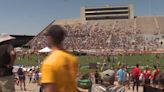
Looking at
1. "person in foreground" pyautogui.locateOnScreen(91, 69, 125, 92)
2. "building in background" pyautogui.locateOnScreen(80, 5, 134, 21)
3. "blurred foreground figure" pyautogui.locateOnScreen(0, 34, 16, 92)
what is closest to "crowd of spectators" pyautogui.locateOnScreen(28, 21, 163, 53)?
"building in background" pyautogui.locateOnScreen(80, 5, 134, 21)

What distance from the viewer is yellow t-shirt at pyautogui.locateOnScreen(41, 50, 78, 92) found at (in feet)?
14.4

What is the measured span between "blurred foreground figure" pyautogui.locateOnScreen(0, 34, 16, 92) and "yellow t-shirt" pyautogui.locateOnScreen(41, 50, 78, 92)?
2247 millimetres

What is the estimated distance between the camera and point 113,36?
11231 cm

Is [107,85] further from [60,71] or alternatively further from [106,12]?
[106,12]

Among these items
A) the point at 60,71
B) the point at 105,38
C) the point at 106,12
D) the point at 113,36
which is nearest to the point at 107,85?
the point at 60,71

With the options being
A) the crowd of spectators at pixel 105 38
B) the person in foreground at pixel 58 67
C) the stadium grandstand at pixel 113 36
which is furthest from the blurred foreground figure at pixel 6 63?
the crowd of spectators at pixel 105 38

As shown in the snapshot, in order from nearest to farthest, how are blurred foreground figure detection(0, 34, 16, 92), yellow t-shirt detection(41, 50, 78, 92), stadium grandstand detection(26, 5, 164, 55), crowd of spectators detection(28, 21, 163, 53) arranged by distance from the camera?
yellow t-shirt detection(41, 50, 78, 92)
blurred foreground figure detection(0, 34, 16, 92)
stadium grandstand detection(26, 5, 164, 55)
crowd of spectators detection(28, 21, 163, 53)

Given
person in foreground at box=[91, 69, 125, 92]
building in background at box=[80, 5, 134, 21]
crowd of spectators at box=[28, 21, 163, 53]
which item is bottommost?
person in foreground at box=[91, 69, 125, 92]

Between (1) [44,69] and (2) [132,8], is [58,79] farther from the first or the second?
(2) [132,8]

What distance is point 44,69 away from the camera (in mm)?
4395

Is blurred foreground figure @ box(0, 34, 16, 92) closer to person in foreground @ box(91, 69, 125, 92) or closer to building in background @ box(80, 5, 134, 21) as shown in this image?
person in foreground @ box(91, 69, 125, 92)

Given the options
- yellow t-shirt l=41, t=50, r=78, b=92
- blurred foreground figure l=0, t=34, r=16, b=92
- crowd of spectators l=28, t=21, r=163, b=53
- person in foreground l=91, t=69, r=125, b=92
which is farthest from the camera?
crowd of spectators l=28, t=21, r=163, b=53

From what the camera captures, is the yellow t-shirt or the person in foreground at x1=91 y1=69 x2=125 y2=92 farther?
the person in foreground at x1=91 y1=69 x2=125 y2=92

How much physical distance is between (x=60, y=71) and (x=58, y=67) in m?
0.05
